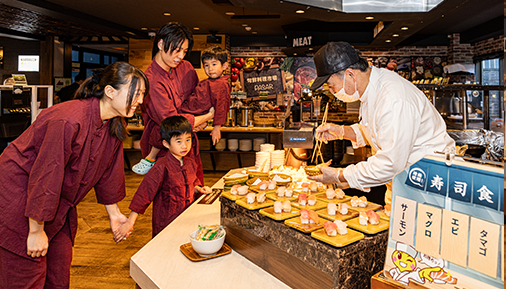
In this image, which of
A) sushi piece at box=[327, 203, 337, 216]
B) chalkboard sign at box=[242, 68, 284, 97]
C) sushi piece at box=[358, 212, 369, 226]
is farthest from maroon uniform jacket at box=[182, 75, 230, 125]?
chalkboard sign at box=[242, 68, 284, 97]

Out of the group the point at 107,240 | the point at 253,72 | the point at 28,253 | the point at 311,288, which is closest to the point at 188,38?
the point at 28,253

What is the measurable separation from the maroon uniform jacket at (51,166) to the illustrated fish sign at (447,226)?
125cm

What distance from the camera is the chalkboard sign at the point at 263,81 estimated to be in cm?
852

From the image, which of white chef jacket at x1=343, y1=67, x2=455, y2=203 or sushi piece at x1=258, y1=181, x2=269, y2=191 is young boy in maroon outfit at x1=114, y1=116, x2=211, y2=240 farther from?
white chef jacket at x1=343, y1=67, x2=455, y2=203

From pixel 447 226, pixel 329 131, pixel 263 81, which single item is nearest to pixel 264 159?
pixel 329 131

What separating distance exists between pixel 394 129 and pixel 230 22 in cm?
633

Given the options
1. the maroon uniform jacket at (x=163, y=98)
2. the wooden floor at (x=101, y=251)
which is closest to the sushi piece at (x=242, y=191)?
the maroon uniform jacket at (x=163, y=98)

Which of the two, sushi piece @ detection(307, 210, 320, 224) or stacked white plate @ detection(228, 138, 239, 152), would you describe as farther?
stacked white plate @ detection(228, 138, 239, 152)

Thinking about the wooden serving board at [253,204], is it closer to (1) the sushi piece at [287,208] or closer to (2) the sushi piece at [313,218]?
(1) the sushi piece at [287,208]

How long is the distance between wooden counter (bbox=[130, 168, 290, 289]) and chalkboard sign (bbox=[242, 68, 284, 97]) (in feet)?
23.7

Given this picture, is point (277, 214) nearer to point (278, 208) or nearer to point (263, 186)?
point (278, 208)

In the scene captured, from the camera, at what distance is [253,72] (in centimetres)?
862

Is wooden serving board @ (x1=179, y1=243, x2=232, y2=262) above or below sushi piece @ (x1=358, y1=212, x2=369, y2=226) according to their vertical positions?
below

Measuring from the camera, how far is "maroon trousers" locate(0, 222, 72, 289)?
4.79 feet
